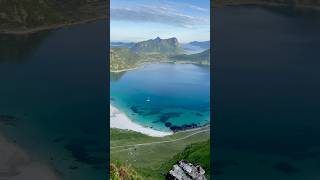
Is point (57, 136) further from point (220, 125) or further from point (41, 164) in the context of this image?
point (220, 125)

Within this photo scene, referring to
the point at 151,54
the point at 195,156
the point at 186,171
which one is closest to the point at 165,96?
the point at 151,54

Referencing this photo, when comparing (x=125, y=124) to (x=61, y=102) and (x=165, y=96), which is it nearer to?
(x=165, y=96)

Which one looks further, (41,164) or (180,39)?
(180,39)

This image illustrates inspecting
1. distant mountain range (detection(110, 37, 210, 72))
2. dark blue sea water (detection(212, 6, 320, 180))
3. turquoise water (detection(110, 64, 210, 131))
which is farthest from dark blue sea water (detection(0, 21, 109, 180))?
dark blue sea water (detection(212, 6, 320, 180))

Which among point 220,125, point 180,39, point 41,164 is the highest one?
point 180,39

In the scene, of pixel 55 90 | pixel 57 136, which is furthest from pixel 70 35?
pixel 57 136

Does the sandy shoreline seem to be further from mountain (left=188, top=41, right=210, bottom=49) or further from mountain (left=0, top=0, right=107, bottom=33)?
mountain (left=188, top=41, right=210, bottom=49)

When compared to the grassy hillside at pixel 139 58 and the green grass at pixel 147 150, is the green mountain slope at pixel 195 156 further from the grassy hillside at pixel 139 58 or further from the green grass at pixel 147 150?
the grassy hillside at pixel 139 58

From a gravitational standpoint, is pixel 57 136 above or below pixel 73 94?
below
